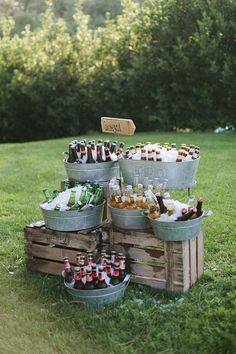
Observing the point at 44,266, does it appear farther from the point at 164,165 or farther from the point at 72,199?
the point at 164,165

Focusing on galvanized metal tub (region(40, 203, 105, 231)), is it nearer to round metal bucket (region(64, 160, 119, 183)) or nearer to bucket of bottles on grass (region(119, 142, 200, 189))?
round metal bucket (region(64, 160, 119, 183))

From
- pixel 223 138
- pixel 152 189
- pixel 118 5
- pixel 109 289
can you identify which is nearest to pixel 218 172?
pixel 223 138

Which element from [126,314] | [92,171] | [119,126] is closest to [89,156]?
[92,171]

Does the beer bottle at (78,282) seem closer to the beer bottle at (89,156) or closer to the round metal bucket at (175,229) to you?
the round metal bucket at (175,229)

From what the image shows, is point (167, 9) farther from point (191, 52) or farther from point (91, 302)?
point (91, 302)

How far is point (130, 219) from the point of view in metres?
4.07

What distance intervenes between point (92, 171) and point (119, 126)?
1.38 feet

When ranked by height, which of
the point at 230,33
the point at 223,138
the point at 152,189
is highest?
the point at 230,33

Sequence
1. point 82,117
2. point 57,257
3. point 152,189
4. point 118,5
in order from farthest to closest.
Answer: point 118,5 → point 82,117 → point 57,257 → point 152,189

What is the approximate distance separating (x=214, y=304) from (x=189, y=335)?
0.46 m

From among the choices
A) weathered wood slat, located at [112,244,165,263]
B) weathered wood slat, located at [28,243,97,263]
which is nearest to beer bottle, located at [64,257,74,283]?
weathered wood slat, located at [28,243,97,263]

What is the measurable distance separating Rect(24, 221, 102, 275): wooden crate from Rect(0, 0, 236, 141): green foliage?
24.1 feet

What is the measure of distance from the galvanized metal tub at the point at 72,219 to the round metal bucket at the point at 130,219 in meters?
0.18

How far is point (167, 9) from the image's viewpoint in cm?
1152
